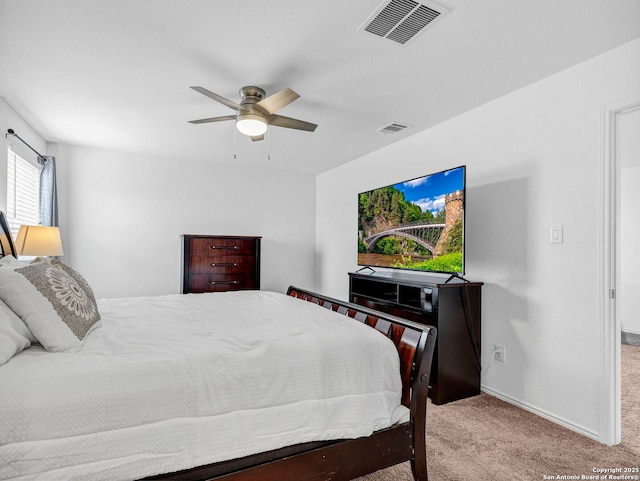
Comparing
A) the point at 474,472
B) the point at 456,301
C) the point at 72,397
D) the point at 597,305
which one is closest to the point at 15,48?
the point at 72,397

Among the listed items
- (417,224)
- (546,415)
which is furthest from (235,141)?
(546,415)

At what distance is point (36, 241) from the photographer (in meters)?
2.96

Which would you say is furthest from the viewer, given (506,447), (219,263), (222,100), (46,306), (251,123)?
(219,263)

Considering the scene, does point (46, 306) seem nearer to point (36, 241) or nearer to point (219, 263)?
point (36, 241)

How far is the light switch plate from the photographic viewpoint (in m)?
2.46

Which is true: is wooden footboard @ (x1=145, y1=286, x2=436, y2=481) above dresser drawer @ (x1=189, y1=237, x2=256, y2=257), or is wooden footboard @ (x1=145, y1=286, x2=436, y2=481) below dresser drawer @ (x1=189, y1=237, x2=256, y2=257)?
below

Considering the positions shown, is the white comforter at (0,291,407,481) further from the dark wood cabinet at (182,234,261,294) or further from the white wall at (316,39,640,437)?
the dark wood cabinet at (182,234,261,294)

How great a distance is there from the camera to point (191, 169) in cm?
500

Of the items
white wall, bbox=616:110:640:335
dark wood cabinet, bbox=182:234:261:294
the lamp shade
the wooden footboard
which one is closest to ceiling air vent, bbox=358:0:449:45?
the wooden footboard

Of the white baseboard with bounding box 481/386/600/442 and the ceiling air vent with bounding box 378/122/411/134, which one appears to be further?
the ceiling air vent with bounding box 378/122/411/134

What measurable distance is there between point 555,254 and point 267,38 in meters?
2.39

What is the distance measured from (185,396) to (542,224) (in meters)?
2.57

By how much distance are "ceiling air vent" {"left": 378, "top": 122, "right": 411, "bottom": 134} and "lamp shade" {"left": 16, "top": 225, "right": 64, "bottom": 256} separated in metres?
3.23

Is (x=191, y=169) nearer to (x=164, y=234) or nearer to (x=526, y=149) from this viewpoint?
(x=164, y=234)
